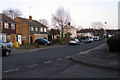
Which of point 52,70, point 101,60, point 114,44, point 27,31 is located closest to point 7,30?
point 27,31

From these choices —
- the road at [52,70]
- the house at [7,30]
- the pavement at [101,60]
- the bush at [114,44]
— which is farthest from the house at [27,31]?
the road at [52,70]

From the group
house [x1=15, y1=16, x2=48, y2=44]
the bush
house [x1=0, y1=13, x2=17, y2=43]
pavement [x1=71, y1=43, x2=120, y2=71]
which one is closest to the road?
pavement [x1=71, y1=43, x2=120, y2=71]

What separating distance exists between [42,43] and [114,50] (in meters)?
20.5

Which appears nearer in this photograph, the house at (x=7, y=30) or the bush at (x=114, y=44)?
the bush at (x=114, y=44)

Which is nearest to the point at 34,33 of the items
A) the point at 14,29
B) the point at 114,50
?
the point at 14,29

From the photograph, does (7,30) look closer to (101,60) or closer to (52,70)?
(101,60)

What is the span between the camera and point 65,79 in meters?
6.11

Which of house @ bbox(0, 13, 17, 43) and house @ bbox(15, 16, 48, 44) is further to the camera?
house @ bbox(15, 16, 48, 44)

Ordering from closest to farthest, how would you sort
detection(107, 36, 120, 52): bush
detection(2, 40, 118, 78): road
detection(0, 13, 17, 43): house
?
detection(2, 40, 118, 78): road
detection(107, 36, 120, 52): bush
detection(0, 13, 17, 43): house

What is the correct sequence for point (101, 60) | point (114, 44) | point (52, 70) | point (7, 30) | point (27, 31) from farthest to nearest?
point (27, 31) → point (7, 30) → point (114, 44) → point (101, 60) → point (52, 70)

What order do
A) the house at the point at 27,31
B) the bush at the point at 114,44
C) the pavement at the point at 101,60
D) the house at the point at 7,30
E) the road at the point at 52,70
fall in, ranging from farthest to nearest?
the house at the point at 27,31 → the house at the point at 7,30 → the bush at the point at 114,44 → the pavement at the point at 101,60 → the road at the point at 52,70

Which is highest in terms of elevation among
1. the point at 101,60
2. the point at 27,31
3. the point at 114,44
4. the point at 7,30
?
the point at 27,31

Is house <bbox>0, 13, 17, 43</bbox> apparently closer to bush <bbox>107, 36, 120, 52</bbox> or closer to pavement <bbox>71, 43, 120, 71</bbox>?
pavement <bbox>71, 43, 120, 71</bbox>

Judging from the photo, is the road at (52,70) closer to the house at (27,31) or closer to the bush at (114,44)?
the bush at (114,44)
